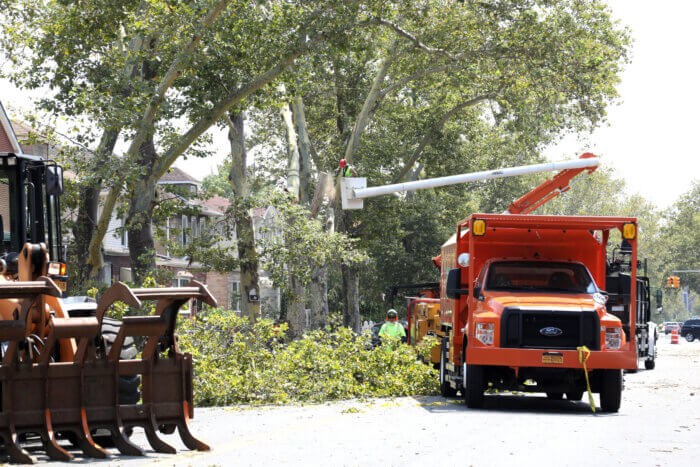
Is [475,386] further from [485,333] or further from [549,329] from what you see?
[549,329]

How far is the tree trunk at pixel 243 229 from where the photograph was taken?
30.3m

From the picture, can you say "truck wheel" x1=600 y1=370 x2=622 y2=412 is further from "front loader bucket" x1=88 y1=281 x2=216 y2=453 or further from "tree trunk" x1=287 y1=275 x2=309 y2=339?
"tree trunk" x1=287 y1=275 x2=309 y2=339

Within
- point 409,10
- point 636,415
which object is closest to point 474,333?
point 636,415

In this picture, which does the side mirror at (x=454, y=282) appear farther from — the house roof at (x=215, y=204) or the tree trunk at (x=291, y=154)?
the house roof at (x=215, y=204)

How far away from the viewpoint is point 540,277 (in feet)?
49.2

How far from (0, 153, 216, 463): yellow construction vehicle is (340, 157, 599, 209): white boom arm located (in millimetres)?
13320

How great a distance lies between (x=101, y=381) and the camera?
331 inches

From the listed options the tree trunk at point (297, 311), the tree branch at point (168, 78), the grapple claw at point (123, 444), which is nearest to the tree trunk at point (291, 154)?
the tree trunk at point (297, 311)

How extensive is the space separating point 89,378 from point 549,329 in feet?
24.5

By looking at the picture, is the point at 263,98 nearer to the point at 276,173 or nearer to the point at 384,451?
the point at 384,451

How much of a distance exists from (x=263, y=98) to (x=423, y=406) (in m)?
13.5

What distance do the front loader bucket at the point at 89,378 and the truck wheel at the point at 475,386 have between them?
5.91 m

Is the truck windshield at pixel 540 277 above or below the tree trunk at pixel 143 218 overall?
below

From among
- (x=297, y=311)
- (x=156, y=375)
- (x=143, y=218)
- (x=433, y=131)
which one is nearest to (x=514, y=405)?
(x=156, y=375)
